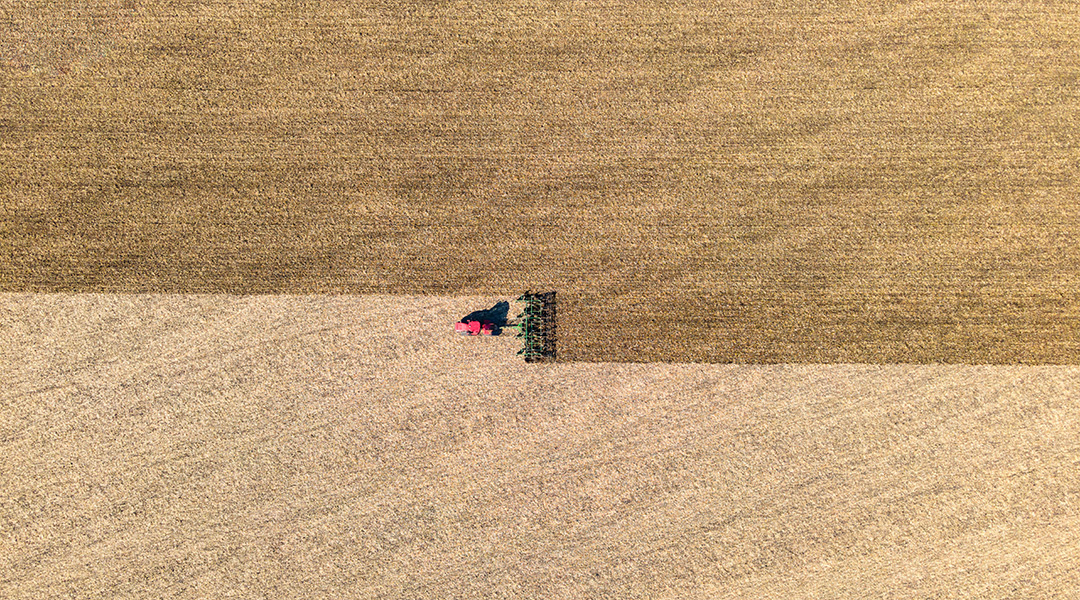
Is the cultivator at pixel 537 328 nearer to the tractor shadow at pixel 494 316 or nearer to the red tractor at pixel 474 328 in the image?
the tractor shadow at pixel 494 316

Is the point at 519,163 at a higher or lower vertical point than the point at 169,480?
higher

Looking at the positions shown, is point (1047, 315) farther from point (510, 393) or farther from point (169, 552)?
point (169, 552)

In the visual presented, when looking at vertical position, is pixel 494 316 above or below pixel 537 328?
above

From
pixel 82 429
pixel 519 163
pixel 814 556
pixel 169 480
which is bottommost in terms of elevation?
pixel 814 556

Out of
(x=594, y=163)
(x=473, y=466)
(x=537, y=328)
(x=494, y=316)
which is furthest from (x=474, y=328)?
(x=594, y=163)

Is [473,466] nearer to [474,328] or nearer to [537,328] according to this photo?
[474,328]

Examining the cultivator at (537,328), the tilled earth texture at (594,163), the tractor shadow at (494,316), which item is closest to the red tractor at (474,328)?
the tractor shadow at (494,316)

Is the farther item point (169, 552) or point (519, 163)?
point (519, 163)

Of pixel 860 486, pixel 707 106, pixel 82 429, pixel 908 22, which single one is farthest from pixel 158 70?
pixel 860 486
